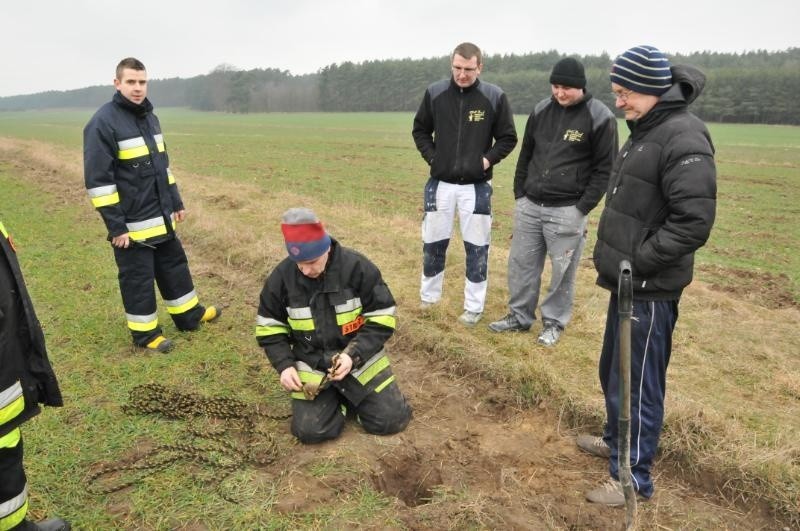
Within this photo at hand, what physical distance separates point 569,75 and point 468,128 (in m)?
1.25

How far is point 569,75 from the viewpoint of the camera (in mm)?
4633

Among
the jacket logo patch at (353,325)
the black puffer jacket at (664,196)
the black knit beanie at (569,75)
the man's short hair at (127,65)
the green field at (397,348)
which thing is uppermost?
the man's short hair at (127,65)

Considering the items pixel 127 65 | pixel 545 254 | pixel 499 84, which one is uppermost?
pixel 499 84

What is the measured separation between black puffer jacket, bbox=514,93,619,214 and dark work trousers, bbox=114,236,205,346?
12.4 ft

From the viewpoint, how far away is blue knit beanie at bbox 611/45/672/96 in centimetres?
299

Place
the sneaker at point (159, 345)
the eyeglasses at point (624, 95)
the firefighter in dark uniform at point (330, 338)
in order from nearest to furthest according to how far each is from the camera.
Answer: the eyeglasses at point (624, 95)
the firefighter in dark uniform at point (330, 338)
the sneaker at point (159, 345)

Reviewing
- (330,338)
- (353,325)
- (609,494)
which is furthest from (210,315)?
(609,494)

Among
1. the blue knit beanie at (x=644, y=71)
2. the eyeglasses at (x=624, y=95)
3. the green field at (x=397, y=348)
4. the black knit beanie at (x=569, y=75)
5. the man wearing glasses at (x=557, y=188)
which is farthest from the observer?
the man wearing glasses at (x=557, y=188)

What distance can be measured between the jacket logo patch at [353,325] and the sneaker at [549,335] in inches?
87.5

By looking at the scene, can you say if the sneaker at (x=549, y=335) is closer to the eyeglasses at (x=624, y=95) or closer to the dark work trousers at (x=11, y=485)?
the eyeglasses at (x=624, y=95)

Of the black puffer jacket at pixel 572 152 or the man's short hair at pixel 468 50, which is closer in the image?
the black puffer jacket at pixel 572 152

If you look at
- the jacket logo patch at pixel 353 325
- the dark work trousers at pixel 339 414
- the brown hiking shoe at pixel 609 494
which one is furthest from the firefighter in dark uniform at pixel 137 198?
the brown hiking shoe at pixel 609 494

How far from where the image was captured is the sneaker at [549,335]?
213 inches

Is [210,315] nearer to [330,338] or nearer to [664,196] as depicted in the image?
[330,338]
